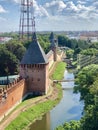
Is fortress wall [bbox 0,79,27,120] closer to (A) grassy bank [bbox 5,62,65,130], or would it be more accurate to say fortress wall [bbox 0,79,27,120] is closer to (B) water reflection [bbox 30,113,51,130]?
(A) grassy bank [bbox 5,62,65,130]

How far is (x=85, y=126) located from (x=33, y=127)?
12155 mm

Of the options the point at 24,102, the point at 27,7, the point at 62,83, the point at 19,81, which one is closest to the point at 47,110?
the point at 24,102

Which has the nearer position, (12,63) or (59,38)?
(12,63)

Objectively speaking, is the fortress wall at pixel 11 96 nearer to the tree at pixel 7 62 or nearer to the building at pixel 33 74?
the building at pixel 33 74

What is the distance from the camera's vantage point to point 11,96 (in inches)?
1414

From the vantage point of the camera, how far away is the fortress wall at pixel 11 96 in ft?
108

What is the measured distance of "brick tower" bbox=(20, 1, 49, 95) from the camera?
137ft

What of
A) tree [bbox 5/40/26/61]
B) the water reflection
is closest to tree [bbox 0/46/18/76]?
tree [bbox 5/40/26/61]

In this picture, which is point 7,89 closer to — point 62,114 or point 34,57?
point 62,114

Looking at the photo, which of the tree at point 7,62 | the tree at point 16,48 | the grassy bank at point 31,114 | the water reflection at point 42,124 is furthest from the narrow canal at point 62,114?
the tree at point 16,48

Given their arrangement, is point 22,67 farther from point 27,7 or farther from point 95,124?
point 27,7

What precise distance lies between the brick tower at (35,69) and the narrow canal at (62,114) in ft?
11.3

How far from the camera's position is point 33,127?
31719mm

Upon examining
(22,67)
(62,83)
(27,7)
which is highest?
(27,7)
